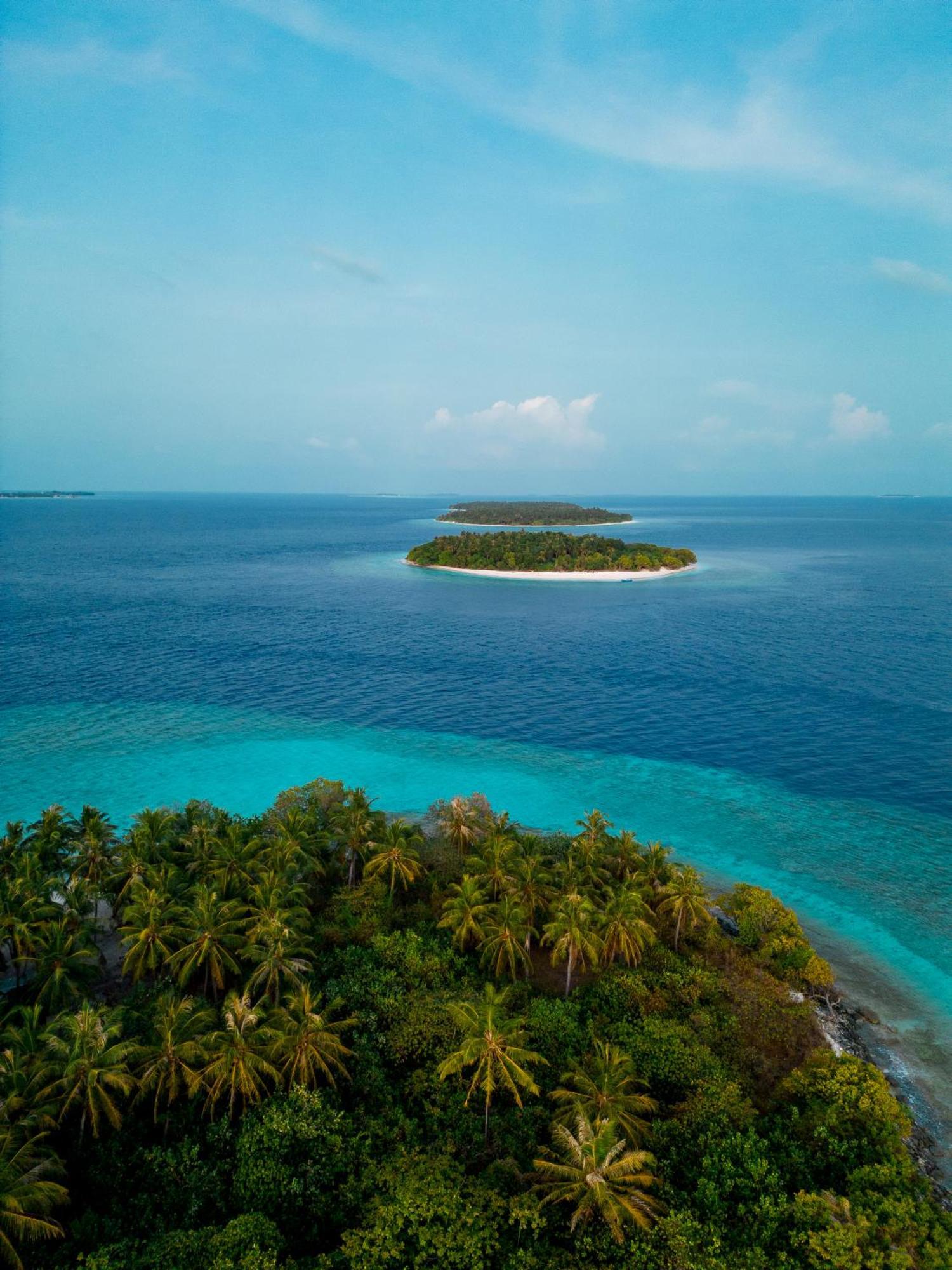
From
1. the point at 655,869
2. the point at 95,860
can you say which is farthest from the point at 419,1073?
the point at 95,860

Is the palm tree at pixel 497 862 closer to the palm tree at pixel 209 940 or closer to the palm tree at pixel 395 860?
the palm tree at pixel 395 860

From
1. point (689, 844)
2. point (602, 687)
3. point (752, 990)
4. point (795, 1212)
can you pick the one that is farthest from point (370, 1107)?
point (602, 687)

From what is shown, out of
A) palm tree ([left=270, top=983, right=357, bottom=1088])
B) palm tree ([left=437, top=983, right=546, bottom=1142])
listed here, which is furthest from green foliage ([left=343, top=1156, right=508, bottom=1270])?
palm tree ([left=270, top=983, right=357, bottom=1088])

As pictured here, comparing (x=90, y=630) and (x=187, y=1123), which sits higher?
(x=90, y=630)


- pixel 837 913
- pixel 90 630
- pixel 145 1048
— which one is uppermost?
pixel 90 630

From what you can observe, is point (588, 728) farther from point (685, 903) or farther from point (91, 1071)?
point (91, 1071)

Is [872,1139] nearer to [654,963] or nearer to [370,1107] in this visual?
[654,963]

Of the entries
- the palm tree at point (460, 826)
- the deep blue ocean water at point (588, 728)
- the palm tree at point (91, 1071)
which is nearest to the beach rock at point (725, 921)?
the deep blue ocean water at point (588, 728)
